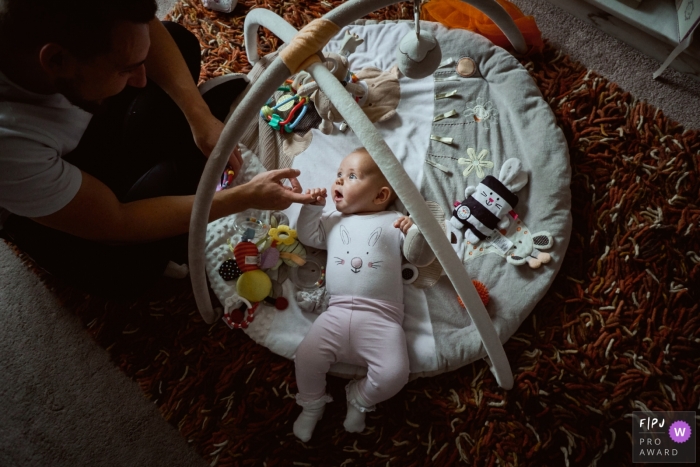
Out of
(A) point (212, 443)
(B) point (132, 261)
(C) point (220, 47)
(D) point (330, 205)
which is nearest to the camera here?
(B) point (132, 261)

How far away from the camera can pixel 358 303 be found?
100 cm

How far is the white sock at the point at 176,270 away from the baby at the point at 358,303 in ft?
1.01

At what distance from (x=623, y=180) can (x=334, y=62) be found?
74cm

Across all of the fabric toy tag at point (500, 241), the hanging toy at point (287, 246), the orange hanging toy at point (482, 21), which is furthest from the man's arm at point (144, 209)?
the orange hanging toy at point (482, 21)

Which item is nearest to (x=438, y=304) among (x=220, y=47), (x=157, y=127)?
(x=157, y=127)

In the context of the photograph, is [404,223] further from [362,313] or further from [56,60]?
[56,60]

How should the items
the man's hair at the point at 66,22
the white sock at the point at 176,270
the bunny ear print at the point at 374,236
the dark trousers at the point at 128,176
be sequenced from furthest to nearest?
the white sock at the point at 176,270
the bunny ear print at the point at 374,236
the dark trousers at the point at 128,176
the man's hair at the point at 66,22

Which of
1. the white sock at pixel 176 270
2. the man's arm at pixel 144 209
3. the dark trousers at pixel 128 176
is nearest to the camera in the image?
the man's arm at pixel 144 209

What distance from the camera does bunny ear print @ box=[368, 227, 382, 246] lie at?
3.37 feet

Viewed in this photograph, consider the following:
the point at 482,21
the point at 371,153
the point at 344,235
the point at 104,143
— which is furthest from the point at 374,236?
the point at 482,21

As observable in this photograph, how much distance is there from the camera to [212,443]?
1036 millimetres

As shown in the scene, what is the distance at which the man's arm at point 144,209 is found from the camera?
0.78 metres

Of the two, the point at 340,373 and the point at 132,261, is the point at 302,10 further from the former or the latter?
the point at 340,373

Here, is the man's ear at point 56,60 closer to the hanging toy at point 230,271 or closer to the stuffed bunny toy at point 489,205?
the hanging toy at point 230,271
